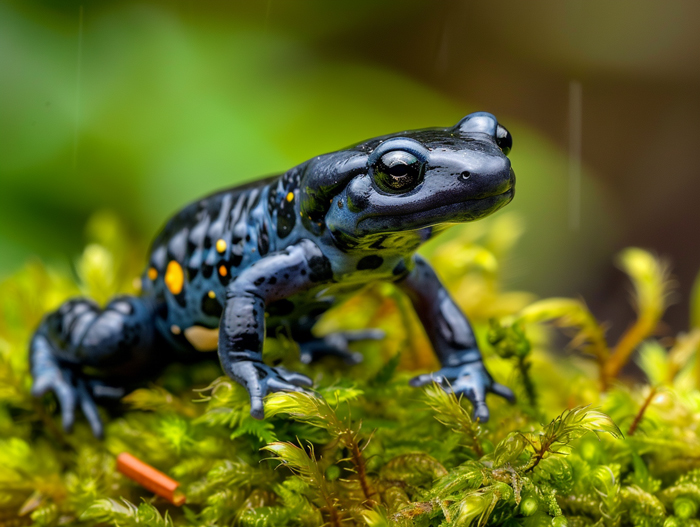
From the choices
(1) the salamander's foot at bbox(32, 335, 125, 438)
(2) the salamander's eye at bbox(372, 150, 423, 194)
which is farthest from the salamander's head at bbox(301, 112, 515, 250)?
(1) the salamander's foot at bbox(32, 335, 125, 438)

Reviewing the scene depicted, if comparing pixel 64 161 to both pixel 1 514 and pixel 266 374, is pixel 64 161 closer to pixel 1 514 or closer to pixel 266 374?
pixel 1 514

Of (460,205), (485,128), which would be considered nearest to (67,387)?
(460,205)

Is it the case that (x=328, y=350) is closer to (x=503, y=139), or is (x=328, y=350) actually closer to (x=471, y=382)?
(x=471, y=382)

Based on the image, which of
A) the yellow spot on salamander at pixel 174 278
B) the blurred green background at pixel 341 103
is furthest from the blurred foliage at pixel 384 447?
the blurred green background at pixel 341 103

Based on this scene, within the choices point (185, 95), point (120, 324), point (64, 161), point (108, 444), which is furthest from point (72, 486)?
point (185, 95)

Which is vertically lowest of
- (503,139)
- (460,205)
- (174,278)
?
(174,278)

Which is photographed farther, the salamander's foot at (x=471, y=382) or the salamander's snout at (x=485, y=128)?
the salamander's foot at (x=471, y=382)

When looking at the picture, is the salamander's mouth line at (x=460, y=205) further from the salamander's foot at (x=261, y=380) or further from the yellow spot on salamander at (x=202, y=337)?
the yellow spot on salamander at (x=202, y=337)

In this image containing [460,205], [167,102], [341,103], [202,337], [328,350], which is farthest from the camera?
[341,103]
